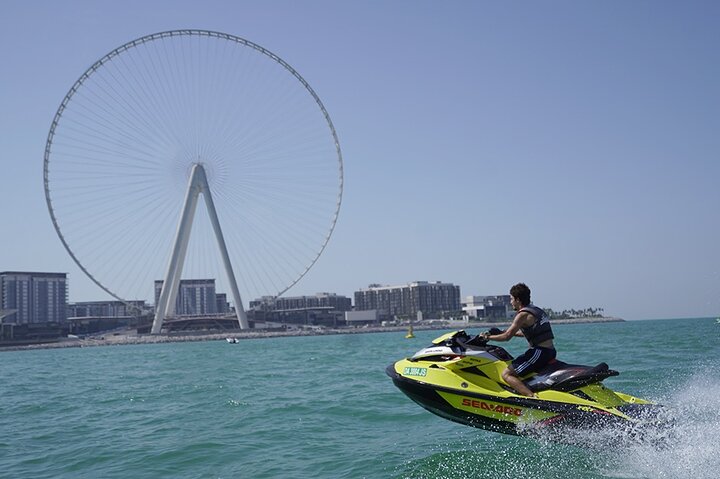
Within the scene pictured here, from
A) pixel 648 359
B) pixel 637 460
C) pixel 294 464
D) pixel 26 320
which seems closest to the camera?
pixel 637 460

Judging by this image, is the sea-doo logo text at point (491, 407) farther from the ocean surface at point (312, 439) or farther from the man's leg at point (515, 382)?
the ocean surface at point (312, 439)

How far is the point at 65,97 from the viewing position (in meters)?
64.6

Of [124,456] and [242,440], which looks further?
[242,440]

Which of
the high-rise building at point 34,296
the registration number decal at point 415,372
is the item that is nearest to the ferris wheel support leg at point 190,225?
the registration number decal at point 415,372

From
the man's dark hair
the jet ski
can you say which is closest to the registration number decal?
the jet ski

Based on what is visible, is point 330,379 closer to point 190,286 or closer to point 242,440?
point 242,440

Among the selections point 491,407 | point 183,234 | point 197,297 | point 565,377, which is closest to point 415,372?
point 491,407

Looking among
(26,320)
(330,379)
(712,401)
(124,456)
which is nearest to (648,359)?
(330,379)

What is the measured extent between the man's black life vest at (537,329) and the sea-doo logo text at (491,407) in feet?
2.60

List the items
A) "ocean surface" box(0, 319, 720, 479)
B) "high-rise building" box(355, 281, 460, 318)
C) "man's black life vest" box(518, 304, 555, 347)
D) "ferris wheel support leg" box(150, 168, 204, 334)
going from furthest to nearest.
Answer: "high-rise building" box(355, 281, 460, 318) → "ferris wheel support leg" box(150, 168, 204, 334) → "man's black life vest" box(518, 304, 555, 347) → "ocean surface" box(0, 319, 720, 479)

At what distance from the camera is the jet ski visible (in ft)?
24.0

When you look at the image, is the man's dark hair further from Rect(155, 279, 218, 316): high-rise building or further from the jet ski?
Rect(155, 279, 218, 316): high-rise building

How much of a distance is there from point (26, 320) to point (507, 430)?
561 ft

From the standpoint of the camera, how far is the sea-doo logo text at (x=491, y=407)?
7598 millimetres
